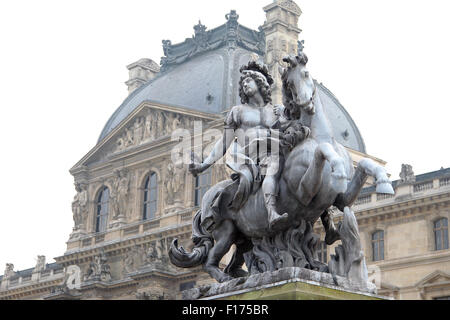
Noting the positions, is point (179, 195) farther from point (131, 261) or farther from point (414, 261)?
point (414, 261)

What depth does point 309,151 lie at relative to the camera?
6.28 meters

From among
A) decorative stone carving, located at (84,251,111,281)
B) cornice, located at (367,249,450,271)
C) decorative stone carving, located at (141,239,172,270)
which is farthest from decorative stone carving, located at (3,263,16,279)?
cornice, located at (367,249,450,271)

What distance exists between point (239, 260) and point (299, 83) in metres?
1.53

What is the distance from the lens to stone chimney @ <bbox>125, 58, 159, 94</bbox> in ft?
166

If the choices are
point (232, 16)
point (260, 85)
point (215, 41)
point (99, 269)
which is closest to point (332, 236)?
point (260, 85)

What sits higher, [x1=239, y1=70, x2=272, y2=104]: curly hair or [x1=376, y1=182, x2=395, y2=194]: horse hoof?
[x1=239, y1=70, x2=272, y2=104]: curly hair

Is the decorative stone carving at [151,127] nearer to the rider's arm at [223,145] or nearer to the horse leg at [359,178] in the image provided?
the rider's arm at [223,145]

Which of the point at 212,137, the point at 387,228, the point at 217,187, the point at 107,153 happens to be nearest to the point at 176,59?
the point at 107,153

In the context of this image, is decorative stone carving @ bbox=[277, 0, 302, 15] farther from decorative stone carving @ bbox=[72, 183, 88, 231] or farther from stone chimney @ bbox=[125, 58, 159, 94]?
decorative stone carving @ bbox=[72, 183, 88, 231]

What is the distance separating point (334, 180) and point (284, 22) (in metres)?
34.0

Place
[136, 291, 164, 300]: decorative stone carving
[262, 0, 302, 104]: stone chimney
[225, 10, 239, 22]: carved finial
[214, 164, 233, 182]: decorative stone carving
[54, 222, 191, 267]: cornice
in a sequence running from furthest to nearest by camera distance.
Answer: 1. [225, 10, 239, 22]: carved finial
2. [54, 222, 191, 267]: cornice
3. [262, 0, 302, 104]: stone chimney
4. [136, 291, 164, 300]: decorative stone carving
5. [214, 164, 233, 182]: decorative stone carving

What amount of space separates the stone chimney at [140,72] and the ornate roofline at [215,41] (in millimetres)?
4120

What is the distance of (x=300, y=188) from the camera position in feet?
20.4

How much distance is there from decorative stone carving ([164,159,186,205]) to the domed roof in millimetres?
3179
